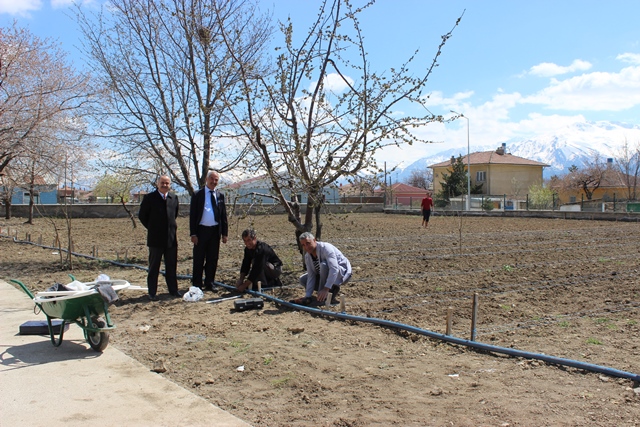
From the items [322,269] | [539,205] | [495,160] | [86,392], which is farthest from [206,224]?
[495,160]

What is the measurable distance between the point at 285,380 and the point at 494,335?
2.42 m

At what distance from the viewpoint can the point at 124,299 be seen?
800cm

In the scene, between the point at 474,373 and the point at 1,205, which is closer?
the point at 474,373

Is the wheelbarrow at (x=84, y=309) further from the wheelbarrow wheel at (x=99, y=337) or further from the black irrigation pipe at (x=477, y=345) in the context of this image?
the black irrigation pipe at (x=477, y=345)

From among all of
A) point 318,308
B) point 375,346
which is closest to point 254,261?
point 318,308

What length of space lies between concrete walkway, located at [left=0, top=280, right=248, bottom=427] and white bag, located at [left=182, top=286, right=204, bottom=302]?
1.97 meters

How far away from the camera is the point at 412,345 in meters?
5.34

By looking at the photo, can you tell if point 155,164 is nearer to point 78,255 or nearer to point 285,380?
point 78,255

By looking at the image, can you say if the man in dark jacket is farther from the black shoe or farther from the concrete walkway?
the concrete walkway

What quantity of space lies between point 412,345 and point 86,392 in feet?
9.36

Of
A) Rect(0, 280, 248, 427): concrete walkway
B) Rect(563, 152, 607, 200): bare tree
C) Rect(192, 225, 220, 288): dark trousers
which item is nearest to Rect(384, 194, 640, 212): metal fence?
Rect(563, 152, 607, 200): bare tree

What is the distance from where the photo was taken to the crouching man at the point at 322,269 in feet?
22.7

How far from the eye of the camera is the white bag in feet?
25.2

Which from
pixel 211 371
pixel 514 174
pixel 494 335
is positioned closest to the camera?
pixel 211 371
